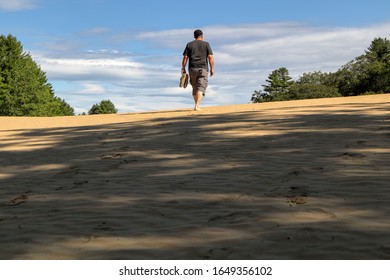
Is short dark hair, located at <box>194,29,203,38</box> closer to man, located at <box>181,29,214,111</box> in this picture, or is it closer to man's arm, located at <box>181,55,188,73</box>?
man, located at <box>181,29,214,111</box>

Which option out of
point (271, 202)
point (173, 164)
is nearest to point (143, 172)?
point (173, 164)

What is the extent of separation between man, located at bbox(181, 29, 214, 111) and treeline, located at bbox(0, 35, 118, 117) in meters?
48.2

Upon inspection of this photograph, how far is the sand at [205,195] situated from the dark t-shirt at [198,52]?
3820mm

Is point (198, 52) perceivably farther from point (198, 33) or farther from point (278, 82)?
point (278, 82)

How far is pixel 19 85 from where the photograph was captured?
60.9 metres

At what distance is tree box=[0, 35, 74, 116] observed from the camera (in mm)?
60500

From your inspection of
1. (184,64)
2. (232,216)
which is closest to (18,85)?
(184,64)

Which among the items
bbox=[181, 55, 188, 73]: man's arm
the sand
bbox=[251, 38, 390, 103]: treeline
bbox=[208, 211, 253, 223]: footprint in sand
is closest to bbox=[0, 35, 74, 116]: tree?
bbox=[251, 38, 390, 103]: treeline

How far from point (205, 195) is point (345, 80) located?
77.7 m

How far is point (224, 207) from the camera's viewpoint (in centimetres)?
543

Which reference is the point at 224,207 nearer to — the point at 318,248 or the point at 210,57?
the point at 318,248

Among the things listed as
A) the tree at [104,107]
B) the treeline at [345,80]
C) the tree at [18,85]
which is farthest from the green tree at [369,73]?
the tree at [104,107]

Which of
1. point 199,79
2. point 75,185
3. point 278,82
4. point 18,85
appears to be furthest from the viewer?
point 278,82

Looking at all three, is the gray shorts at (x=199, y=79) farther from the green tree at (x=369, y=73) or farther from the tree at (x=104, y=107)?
the tree at (x=104, y=107)
